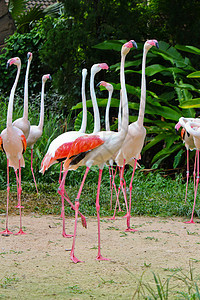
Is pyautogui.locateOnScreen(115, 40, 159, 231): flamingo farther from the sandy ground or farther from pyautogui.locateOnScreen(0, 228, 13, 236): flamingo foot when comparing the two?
pyautogui.locateOnScreen(0, 228, 13, 236): flamingo foot

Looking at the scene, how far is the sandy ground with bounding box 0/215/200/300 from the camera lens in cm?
274

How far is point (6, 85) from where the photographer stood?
1112cm

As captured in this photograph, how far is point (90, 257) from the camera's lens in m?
3.56

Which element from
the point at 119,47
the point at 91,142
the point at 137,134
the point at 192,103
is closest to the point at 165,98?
the point at 119,47

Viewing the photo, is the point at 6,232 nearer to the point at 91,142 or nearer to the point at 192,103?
the point at 91,142

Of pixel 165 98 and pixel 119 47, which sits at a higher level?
pixel 119 47

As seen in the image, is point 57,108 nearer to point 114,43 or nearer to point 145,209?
point 114,43

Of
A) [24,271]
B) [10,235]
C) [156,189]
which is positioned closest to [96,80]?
[156,189]

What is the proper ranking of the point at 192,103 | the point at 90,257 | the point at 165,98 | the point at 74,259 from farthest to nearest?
1. the point at 165,98
2. the point at 192,103
3. the point at 90,257
4. the point at 74,259

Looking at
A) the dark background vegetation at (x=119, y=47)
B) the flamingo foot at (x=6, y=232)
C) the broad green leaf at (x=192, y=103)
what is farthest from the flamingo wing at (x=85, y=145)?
the dark background vegetation at (x=119, y=47)

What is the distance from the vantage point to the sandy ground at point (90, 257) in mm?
2744

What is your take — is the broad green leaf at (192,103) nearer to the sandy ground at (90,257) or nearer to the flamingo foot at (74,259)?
the sandy ground at (90,257)

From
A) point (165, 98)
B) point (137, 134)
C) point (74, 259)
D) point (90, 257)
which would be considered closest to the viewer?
point (74, 259)

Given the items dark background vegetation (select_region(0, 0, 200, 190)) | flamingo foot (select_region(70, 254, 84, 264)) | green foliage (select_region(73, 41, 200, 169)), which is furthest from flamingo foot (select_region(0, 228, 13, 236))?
dark background vegetation (select_region(0, 0, 200, 190))
